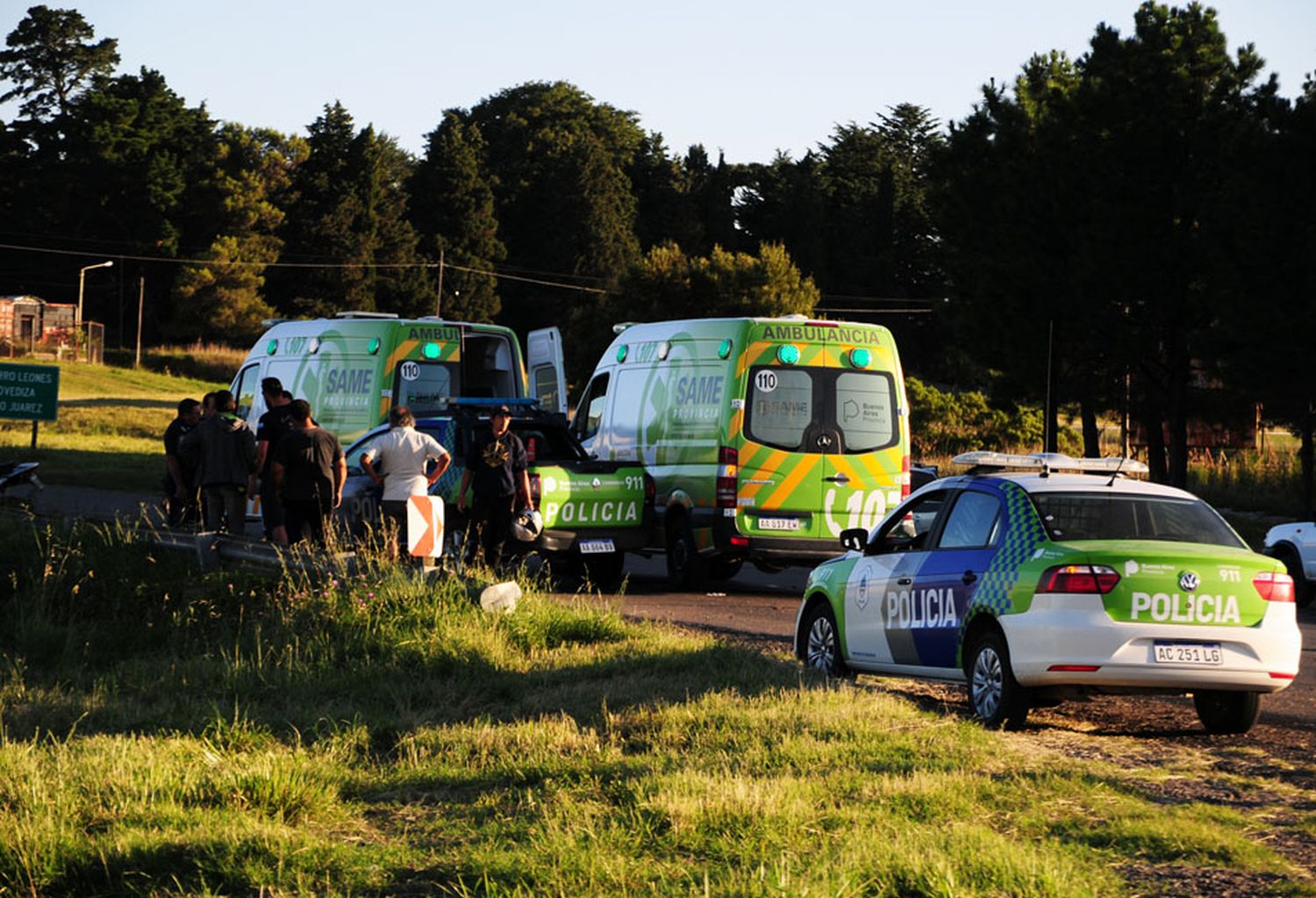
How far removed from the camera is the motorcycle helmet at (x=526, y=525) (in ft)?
58.7

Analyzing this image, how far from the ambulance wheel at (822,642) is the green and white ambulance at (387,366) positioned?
9.79 meters

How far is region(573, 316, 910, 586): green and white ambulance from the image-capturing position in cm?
1856

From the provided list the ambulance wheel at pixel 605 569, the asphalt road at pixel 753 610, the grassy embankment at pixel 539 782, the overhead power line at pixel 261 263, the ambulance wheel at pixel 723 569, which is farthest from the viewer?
the overhead power line at pixel 261 263

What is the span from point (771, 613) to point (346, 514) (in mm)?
4626

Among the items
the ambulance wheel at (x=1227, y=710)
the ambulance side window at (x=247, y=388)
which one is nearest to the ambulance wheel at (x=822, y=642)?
the ambulance wheel at (x=1227, y=710)

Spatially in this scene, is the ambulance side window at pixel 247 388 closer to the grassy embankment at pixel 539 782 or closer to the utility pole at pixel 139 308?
the grassy embankment at pixel 539 782

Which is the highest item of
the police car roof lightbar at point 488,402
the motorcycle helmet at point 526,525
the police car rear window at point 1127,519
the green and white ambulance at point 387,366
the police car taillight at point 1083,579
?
the green and white ambulance at point 387,366

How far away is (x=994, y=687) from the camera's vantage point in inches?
419

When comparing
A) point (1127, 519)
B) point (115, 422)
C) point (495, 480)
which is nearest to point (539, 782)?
point (1127, 519)

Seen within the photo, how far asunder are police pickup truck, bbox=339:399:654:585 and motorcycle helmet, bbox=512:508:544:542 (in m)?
0.18

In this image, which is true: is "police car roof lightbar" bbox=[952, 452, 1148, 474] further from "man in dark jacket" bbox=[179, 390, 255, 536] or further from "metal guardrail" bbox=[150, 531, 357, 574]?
"man in dark jacket" bbox=[179, 390, 255, 536]

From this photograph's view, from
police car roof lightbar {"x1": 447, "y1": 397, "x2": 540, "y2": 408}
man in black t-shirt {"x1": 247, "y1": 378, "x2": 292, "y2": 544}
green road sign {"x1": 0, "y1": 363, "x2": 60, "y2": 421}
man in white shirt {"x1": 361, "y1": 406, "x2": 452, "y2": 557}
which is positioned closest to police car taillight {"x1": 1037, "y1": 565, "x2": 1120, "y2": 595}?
man in white shirt {"x1": 361, "y1": 406, "x2": 452, "y2": 557}

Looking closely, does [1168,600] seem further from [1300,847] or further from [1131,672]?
[1300,847]

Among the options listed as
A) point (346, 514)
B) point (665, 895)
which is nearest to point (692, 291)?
point (346, 514)
